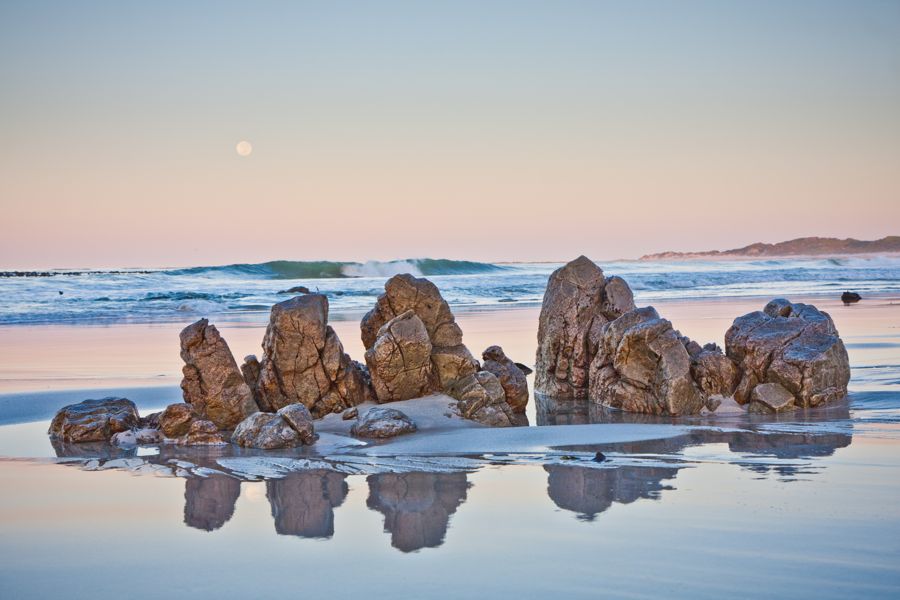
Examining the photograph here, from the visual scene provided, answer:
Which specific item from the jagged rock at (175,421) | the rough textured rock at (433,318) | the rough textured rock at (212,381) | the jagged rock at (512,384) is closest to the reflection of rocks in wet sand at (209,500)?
the jagged rock at (175,421)

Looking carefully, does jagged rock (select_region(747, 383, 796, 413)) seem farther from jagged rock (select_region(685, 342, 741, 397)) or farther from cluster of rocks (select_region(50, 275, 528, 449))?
cluster of rocks (select_region(50, 275, 528, 449))

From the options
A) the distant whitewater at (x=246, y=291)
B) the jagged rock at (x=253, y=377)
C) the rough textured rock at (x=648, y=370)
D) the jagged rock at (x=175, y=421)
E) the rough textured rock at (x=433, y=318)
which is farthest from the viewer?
the distant whitewater at (x=246, y=291)

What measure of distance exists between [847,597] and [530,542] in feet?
5.27

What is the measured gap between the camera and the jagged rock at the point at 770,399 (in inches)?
357

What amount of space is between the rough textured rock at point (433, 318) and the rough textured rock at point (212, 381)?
1.70m

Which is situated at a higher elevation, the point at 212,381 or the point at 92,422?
the point at 212,381

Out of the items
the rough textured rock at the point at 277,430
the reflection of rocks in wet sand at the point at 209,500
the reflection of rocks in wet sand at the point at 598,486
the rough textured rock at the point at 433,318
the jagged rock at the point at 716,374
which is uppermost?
the rough textured rock at the point at 433,318

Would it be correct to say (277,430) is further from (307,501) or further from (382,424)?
(307,501)

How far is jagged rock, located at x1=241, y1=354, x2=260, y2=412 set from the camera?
9.39 metres

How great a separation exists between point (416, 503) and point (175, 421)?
3.42 metres

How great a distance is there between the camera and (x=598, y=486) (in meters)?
5.97

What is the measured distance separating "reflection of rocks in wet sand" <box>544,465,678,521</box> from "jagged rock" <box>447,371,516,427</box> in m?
2.27

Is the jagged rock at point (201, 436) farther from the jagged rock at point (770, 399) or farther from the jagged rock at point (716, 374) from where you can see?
the jagged rock at point (770, 399)

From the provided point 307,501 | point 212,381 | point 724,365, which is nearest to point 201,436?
point 212,381
